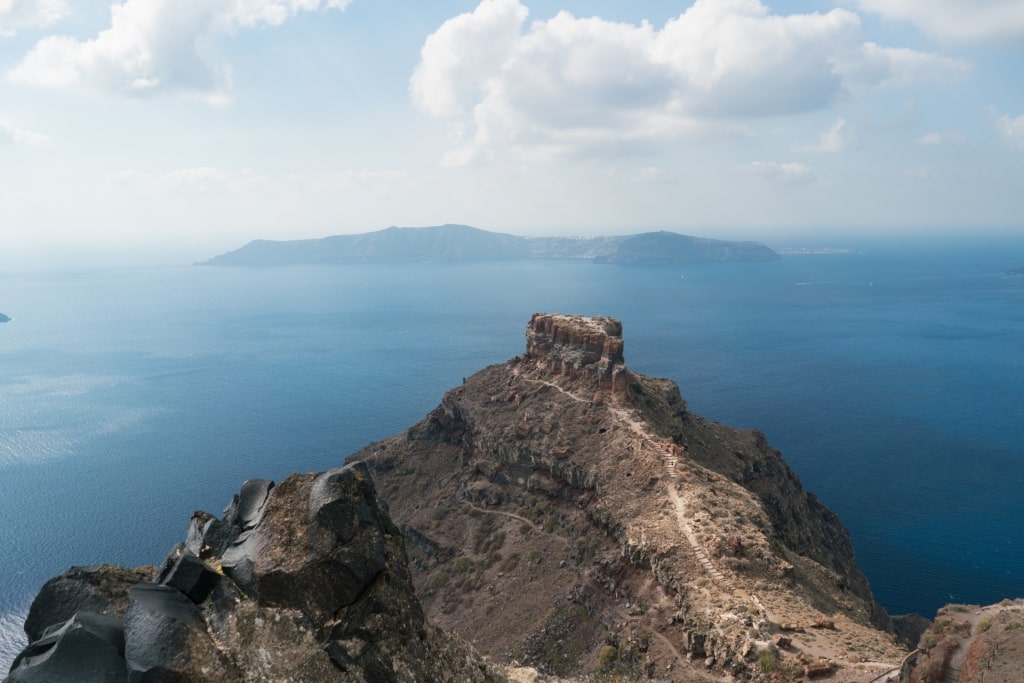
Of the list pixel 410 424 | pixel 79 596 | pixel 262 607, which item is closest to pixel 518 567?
pixel 262 607

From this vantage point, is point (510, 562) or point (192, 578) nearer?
point (192, 578)

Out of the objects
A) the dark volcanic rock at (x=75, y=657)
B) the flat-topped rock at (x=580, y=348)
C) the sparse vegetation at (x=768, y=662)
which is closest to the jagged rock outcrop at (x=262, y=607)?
the dark volcanic rock at (x=75, y=657)

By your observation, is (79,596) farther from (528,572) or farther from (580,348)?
(580,348)

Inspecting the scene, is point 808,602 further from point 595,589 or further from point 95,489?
point 95,489

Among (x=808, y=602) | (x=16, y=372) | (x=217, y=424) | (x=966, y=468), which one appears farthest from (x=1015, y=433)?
(x=16, y=372)

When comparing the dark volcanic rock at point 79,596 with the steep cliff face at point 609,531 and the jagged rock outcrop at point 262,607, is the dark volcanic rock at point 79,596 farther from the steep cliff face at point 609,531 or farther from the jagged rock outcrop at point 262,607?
the steep cliff face at point 609,531
